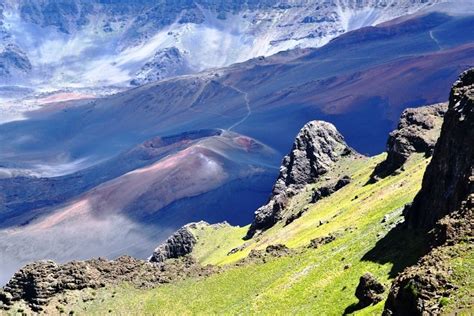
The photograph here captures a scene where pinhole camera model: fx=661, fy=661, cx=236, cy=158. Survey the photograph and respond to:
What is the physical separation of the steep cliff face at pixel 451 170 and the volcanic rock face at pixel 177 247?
268ft

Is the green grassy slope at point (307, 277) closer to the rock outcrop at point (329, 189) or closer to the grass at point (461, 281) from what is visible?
the grass at point (461, 281)

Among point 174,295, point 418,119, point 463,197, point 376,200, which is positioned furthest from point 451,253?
point 418,119

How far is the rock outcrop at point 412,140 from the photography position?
317 feet

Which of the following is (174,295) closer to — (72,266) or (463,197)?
(72,266)

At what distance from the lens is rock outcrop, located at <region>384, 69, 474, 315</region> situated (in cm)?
3019

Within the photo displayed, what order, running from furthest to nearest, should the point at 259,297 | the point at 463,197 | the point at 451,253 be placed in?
1. the point at 259,297
2. the point at 463,197
3. the point at 451,253

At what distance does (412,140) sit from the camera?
98.4 meters

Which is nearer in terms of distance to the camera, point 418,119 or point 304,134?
point 418,119

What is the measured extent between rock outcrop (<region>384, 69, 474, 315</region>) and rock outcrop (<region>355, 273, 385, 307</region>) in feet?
16.3

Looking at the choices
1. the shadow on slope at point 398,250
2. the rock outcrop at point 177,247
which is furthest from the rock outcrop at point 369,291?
the rock outcrop at point 177,247

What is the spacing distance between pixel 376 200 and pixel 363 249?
25482mm

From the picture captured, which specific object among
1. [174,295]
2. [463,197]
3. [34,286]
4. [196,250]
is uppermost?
[463,197]

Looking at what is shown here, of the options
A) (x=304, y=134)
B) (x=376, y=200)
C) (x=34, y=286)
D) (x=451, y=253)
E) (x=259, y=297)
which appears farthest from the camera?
(x=304, y=134)

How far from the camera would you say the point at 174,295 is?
231ft
